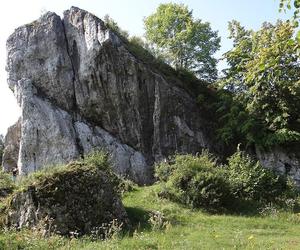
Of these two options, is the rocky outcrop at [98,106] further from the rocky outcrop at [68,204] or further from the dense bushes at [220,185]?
the rocky outcrop at [68,204]

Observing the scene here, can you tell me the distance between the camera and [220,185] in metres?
17.6

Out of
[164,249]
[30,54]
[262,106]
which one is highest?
[30,54]

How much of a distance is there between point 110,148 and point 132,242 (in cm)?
1811

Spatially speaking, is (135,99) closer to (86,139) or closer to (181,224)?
(86,139)

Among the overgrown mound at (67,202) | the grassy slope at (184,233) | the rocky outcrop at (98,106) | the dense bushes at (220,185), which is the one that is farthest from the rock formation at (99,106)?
the overgrown mound at (67,202)

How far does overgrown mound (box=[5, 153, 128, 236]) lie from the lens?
11914 millimetres

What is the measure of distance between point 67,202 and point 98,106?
56.0ft

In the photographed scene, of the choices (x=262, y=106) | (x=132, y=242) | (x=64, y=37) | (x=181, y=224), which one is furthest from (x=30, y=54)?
(x=132, y=242)

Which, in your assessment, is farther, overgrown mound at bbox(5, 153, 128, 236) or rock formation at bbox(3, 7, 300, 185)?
rock formation at bbox(3, 7, 300, 185)

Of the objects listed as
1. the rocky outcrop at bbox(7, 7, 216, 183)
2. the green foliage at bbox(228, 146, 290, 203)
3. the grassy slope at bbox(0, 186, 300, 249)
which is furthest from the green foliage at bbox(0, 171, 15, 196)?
the rocky outcrop at bbox(7, 7, 216, 183)

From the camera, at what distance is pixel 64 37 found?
3123 cm

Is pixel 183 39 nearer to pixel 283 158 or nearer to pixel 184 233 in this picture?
pixel 283 158

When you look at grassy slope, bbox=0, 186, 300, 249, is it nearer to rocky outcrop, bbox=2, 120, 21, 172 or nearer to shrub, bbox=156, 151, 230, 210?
shrub, bbox=156, 151, 230, 210

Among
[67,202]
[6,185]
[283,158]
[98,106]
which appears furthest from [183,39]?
[67,202]
